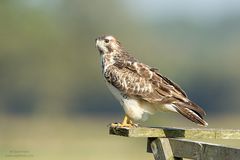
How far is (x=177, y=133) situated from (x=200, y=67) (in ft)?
247

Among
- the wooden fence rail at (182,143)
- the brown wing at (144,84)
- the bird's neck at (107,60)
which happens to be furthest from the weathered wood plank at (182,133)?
the bird's neck at (107,60)

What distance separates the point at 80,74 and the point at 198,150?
5929 centimetres

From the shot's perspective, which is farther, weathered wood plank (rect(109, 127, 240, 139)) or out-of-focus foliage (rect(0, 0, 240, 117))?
out-of-focus foliage (rect(0, 0, 240, 117))

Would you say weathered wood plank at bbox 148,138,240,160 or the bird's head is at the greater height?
the bird's head

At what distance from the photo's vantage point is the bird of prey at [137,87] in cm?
1035

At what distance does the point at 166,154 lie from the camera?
8.24 metres

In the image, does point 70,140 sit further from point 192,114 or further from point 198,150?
point 198,150

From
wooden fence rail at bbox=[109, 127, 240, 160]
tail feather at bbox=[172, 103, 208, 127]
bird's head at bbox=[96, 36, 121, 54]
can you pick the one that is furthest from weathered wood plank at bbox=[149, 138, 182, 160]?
bird's head at bbox=[96, 36, 121, 54]

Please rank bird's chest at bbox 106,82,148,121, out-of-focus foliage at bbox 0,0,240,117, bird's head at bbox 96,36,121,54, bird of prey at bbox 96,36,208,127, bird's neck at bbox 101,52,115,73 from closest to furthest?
bird of prey at bbox 96,36,208,127
bird's chest at bbox 106,82,148,121
bird's neck at bbox 101,52,115,73
bird's head at bbox 96,36,121,54
out-of-focus foliage at bbox 0,0,240,117

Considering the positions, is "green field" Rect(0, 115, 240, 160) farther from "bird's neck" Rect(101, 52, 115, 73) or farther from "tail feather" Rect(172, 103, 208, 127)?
"tail feather" Rect(172, 103, 208, 127)

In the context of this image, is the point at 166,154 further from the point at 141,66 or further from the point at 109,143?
the point at 109,143

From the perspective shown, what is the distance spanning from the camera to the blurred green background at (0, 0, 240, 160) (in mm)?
35438

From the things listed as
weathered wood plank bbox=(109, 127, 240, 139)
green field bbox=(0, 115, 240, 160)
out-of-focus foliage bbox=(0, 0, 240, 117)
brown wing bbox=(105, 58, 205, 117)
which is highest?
out-of-focus foliage bbox=(0, 0, 240, 117)

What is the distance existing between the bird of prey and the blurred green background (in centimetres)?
1397
